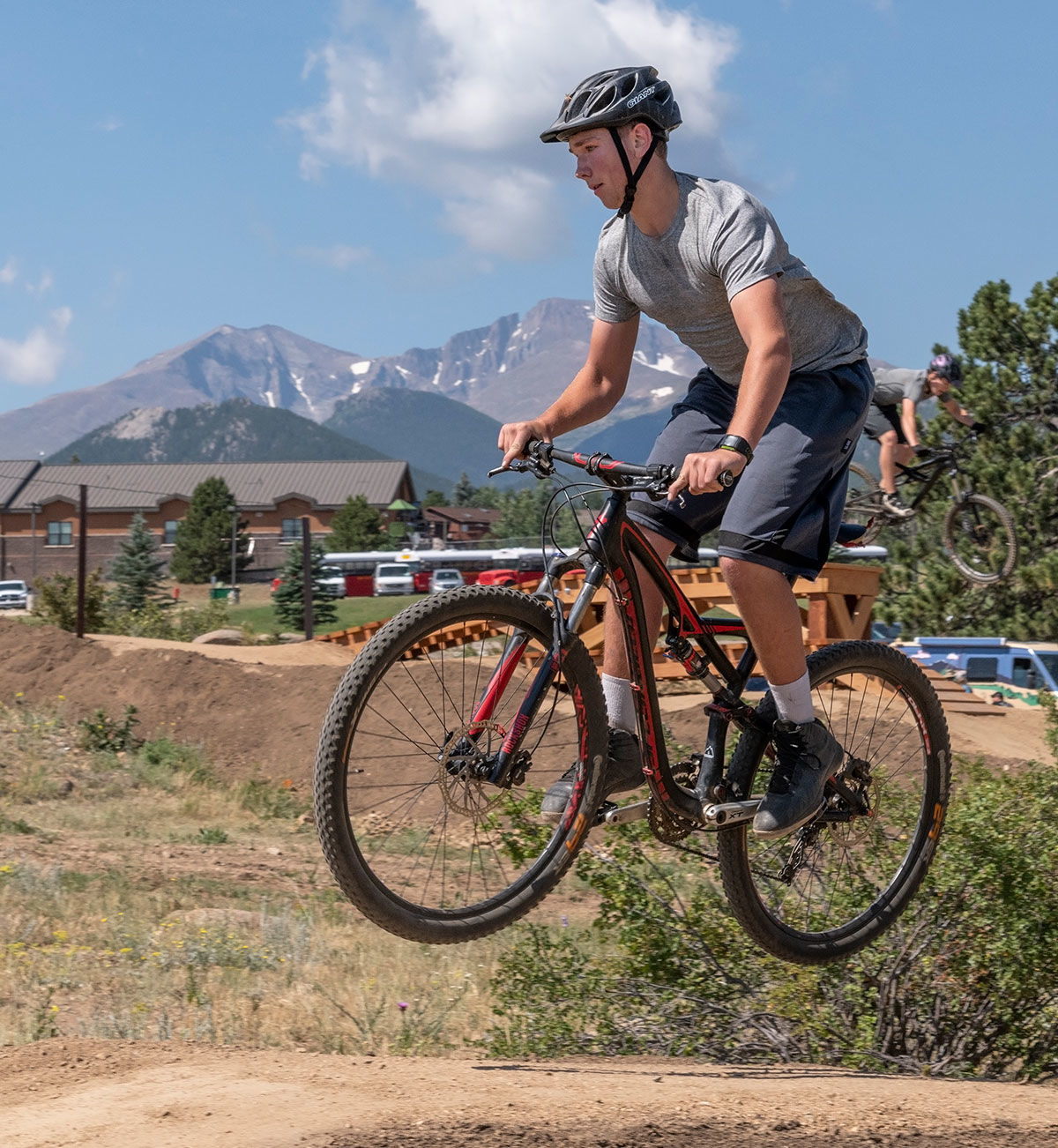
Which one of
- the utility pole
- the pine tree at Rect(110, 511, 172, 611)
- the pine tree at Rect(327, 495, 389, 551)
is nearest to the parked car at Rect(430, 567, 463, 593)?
the pine tree at Rect(110, 511, 172, 611)

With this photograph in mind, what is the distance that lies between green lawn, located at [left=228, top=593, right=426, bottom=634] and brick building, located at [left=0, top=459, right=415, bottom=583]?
1750 cm

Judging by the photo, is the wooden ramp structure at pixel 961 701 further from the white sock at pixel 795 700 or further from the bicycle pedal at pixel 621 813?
the bicycle pedal at pixel 621 813

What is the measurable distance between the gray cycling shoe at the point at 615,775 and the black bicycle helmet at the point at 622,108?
166cm

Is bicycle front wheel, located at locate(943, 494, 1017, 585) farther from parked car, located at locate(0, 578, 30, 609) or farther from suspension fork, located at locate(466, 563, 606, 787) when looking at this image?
parked car, located at locate(0, 578, 30, 609)

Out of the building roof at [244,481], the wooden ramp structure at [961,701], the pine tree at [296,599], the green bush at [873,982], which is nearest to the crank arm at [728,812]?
the green bush at [873,982]

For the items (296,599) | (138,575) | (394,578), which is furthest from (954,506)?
(394,578)

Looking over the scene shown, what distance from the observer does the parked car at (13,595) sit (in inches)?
2502

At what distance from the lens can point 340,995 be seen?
7.30 m

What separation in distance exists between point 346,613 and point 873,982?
51554mm

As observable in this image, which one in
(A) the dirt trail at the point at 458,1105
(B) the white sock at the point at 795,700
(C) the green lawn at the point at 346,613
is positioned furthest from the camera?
(C) the green lawn at the point at 346,613

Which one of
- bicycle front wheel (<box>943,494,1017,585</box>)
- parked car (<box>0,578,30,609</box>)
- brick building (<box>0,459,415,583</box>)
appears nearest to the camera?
bicycle front wheel (<box>943,494,1017,585</box>)

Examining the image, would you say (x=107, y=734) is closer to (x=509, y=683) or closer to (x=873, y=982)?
(x=873, y=982)

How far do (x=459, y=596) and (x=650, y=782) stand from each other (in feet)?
2.84

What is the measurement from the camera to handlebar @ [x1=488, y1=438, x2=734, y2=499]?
369 centimetres
